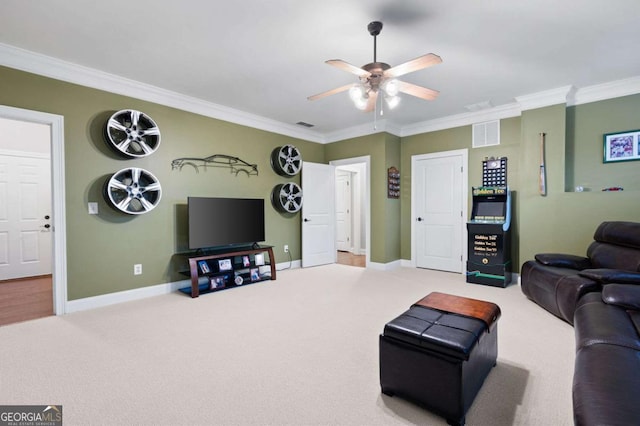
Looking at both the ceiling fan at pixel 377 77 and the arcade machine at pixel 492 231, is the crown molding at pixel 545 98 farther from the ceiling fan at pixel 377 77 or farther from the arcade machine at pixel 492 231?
the ceiling fan at pixel 377 77

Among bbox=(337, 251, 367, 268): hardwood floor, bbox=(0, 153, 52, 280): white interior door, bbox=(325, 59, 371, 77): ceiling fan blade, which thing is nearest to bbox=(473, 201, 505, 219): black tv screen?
bbox=(337, 251, 367, 268): hardwood floor

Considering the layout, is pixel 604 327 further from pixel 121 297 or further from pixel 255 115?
pixel 255 115

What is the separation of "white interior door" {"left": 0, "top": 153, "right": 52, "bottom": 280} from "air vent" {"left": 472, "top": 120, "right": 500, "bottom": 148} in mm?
7277

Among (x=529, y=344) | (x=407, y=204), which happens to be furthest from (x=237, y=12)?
(x=407, y=204)

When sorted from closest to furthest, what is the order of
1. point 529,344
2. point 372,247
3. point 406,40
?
point 529,344 < point 406,40 < point 372,247

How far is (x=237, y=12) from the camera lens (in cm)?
247

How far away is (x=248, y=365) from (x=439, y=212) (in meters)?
4.31

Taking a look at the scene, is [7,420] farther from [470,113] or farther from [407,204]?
[470,113]

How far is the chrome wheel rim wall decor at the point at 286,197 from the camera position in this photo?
548 centimetres

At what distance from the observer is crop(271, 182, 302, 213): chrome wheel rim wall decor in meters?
5.48

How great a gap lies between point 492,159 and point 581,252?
69.0 inches

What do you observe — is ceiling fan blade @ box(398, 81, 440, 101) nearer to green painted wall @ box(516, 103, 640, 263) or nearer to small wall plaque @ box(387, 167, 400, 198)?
green painted wall @ box(516, 103, 640, 263)

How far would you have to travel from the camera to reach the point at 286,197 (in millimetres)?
5562

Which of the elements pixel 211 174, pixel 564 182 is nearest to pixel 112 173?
pixel 211 174
